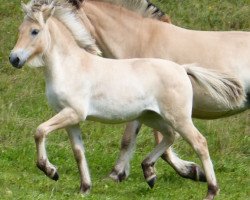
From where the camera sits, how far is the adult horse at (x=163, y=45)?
29.8ft

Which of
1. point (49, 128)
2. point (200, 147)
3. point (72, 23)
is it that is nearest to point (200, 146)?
point (200, 147)

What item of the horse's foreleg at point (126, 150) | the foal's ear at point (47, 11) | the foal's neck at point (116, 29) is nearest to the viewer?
the foal's ear at point (47, 11)

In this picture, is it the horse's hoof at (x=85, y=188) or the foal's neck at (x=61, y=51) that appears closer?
the foal's neck at (x=61, y=51)

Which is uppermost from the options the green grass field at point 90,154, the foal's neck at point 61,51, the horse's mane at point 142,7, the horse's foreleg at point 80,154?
the foal's neck at point 61,51

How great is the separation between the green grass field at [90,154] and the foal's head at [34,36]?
1207mm

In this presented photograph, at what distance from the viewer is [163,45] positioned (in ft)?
30.1

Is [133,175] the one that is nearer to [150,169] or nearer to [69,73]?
[150,169]

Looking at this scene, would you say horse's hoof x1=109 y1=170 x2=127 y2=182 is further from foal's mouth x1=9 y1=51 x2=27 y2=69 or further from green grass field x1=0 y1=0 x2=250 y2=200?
foal's mouth x1=9 y1=51 x2=27 y2=69

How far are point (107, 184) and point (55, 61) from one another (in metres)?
1.65

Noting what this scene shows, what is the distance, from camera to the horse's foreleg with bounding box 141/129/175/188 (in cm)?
816

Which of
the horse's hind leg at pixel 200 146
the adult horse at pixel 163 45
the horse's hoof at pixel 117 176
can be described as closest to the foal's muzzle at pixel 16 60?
the horse's hind leg at pixel 200 146

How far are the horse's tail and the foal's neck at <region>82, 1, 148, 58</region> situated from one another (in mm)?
1291

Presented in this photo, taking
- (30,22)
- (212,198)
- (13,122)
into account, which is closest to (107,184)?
(212,198)

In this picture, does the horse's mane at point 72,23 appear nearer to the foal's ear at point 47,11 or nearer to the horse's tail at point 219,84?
the foal's ear at point 47,11
